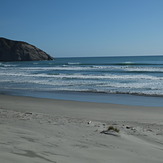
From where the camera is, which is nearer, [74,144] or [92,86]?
[74,144]

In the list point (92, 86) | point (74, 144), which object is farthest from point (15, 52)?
point (74, 144)

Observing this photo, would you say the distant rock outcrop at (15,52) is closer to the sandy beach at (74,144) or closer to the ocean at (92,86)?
the ocean at (92,86)

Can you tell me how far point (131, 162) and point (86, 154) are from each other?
70 centimetres

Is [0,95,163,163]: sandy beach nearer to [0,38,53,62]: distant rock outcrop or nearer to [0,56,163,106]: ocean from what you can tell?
[0,56,163,106]: ocean

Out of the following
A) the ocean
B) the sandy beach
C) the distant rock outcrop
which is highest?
the distant rock outcrop

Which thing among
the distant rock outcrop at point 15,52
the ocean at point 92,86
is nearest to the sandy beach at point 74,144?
the ocean at point 92,86

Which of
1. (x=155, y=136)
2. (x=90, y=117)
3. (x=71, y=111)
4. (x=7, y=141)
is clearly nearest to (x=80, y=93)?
(x=71, y=111)

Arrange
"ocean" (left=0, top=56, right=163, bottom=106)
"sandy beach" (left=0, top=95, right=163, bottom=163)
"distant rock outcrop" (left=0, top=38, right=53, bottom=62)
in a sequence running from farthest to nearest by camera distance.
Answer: "distant rock outcrop" (left=0, top=38, right=53, bottom=62) → "ocean" (left=0, top=56, right=163, bottom=106) → "sandy beach" (left=0, top=95, right=163, bottom=163)

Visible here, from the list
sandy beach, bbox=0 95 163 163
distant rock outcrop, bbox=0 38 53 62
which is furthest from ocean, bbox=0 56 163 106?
distant rock outcrop, bbox=0 38 53 62

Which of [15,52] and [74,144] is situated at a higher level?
[15,52]

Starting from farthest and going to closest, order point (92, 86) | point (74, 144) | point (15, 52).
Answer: point (15, 52), point (92, 86), point (74, 144)


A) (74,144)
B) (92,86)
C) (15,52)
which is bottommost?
(92,86)

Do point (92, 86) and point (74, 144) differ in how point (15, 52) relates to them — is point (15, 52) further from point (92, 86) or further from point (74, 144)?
point (74, 144)

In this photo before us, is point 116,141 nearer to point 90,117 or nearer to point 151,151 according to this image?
point 151,151
